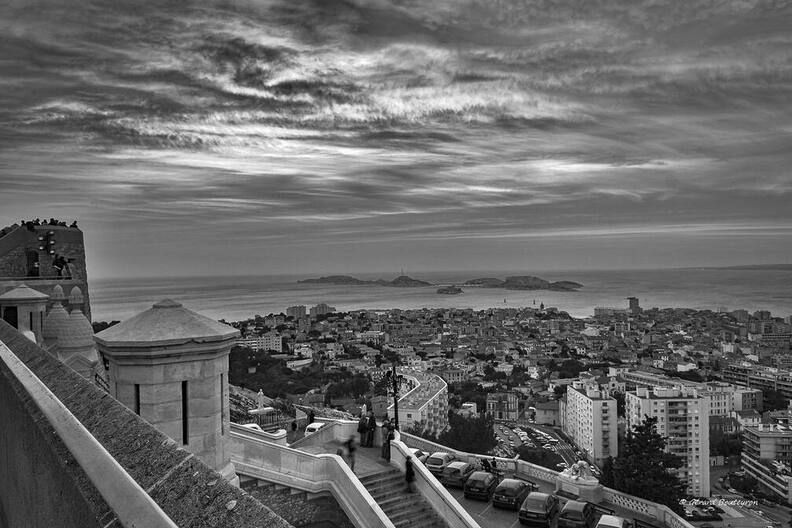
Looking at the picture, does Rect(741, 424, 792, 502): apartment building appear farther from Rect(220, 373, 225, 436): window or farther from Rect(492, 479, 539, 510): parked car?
Rect(220, 373, 225, 436): window

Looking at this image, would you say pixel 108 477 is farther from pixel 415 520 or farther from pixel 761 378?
pixel 761 378

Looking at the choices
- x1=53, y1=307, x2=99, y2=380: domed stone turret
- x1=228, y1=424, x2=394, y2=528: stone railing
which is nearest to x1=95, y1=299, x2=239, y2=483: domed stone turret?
x1=228, y1=424, x2=394, y2=528: stone railing

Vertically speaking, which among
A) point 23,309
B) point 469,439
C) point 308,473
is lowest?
point 469,439

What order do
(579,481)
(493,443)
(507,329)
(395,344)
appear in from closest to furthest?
(579,481), (493,443), (395,344), (507,329)

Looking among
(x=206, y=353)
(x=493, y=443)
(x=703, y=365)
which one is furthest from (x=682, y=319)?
(x=206, y=353)

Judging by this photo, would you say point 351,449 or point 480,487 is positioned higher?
point 351,449

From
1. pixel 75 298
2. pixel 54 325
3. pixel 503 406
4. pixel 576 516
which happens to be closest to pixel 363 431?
pixel 576 516

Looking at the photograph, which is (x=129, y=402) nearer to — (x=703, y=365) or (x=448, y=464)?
(x=448, y=464)
